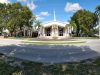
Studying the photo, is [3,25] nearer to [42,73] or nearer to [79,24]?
[79,24]

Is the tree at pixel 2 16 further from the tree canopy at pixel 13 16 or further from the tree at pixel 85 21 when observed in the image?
the tree at pixel 85 21

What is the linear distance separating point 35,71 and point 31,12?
198ft

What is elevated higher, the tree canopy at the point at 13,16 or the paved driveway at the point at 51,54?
the tree canopy at the point at 13,16

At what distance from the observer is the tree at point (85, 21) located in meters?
65.9

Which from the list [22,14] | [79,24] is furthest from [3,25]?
[79,24]

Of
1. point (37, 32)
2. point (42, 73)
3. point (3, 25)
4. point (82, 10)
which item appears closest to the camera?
point (42, 73)

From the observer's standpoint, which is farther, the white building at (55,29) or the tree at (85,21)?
the white building at (55,29)

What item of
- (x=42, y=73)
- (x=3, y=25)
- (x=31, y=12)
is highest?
(x=31, y=12)

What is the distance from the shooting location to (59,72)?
7754 millimetres

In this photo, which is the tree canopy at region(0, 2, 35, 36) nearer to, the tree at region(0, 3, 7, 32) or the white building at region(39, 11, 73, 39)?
the tree at region(0, 3, 7, 32)

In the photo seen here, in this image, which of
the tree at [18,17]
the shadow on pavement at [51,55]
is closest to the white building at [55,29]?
the tree at [18,17]

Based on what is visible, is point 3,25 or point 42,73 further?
point 3,25

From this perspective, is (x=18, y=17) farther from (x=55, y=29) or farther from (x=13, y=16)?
(x=55, y=29)

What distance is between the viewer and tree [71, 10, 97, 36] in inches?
2593
